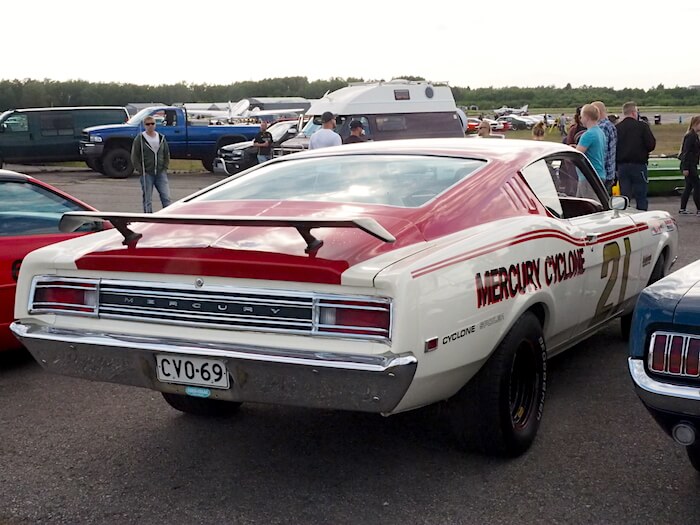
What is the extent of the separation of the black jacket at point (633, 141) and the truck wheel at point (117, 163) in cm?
1505

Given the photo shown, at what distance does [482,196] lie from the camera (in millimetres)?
4273

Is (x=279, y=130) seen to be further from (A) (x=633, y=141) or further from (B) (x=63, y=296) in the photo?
(B) (x=63, y=296)

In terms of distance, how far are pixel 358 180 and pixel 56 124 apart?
23561 mm

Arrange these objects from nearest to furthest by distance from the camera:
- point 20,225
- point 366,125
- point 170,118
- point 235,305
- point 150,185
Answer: point 235,305 < point 20,225 < point 150,185 < point 366,125 < point 170,118

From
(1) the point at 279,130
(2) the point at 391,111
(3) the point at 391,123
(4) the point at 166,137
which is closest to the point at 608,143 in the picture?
(3) the point at 391,123

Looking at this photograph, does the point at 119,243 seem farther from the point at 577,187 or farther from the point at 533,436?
the point at 577,187

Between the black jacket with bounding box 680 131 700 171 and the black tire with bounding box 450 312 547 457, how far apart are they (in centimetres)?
1020

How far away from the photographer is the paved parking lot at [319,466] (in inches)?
139

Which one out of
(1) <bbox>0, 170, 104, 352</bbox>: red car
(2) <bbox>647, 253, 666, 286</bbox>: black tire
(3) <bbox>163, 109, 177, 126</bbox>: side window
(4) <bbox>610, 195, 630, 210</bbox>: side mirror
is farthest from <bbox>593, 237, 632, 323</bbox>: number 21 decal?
(3) <bbox>163, 109, 177, 126</bbox>: side window

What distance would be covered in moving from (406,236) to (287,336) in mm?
697

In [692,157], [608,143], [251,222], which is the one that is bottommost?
[692,157]

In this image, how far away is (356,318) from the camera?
11.0ft

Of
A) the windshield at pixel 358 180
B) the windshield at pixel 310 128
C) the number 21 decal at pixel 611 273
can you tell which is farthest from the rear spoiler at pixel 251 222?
the windshield at pixel 310 128

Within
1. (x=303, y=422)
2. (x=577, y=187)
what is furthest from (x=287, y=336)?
(x=577, y=187)
